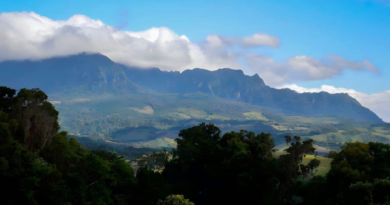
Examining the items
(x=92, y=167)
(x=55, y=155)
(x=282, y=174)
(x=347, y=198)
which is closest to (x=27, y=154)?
(x=55, y=155)

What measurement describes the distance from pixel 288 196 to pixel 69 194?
25.3 m

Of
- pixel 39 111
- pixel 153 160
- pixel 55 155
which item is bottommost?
pixel 153 160

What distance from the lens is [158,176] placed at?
5397 cm

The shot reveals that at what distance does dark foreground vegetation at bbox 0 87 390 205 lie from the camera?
116ft

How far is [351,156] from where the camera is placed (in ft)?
128

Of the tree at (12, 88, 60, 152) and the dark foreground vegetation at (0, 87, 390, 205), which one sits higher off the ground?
the tree at (12, 88, 60, 152)

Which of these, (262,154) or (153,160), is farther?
(153,160)

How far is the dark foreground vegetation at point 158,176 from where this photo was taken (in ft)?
116

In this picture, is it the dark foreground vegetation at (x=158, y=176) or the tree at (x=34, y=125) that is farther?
the tree at (x=34, y=125)

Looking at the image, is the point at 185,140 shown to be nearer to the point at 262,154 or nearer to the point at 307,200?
the point at 262,154

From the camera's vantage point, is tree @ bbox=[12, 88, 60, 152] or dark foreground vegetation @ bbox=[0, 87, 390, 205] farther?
tree @ bbox=[12, 88, 60, 152]

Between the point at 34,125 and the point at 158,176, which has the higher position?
the point at 34,125

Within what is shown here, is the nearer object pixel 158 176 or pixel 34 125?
pixel 34 125

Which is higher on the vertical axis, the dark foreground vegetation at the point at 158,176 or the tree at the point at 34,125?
the tree at the point at 34,125
